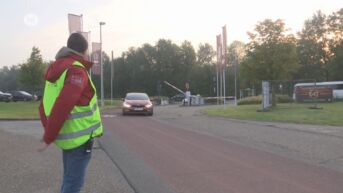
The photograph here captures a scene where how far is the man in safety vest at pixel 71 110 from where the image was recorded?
4.20 meters

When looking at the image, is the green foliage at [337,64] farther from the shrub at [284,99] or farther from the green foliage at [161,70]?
the shrub at [284,99]

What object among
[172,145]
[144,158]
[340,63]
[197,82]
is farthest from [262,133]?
[197,82]

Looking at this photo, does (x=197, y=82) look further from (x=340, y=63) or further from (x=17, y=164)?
(x=17, y=164)

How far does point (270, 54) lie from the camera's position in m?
35.3

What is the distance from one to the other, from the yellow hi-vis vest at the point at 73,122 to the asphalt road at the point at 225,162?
127 inches

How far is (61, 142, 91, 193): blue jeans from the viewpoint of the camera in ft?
14.4

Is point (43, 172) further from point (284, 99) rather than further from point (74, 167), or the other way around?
point (284, 99)

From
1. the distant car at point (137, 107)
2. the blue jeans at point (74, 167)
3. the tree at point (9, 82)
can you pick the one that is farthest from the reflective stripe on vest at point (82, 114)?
the tree at point (9, 82)

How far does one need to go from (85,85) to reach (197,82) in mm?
93372

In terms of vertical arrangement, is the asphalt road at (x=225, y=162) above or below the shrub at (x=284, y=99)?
below

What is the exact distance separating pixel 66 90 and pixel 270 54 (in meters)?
32.2

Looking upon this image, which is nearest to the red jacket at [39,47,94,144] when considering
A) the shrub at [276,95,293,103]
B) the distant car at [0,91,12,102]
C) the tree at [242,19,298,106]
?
the tree at [242,19,298,106]

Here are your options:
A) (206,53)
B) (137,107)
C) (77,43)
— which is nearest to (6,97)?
(137,107)

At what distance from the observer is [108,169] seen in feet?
30.8
